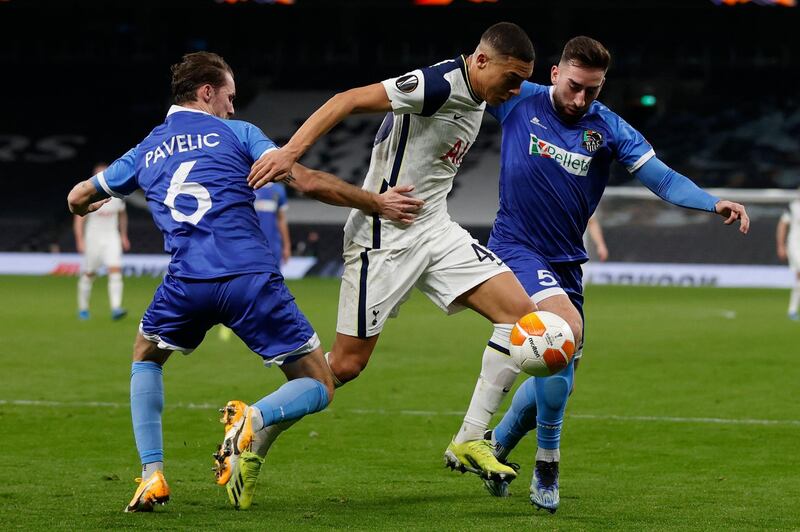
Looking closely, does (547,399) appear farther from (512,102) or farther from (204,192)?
(204,192)

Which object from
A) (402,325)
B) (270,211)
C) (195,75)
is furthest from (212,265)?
(402,325)

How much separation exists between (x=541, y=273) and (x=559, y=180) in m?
0.51

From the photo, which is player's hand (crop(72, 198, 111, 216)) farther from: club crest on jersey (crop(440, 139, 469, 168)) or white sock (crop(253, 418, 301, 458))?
club crest on jersey (crop(440, 139, 469, 168))

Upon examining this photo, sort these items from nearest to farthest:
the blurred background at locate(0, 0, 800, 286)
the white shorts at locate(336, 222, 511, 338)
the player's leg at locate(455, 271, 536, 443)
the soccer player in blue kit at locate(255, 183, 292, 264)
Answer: the player's leg at locate(455, 271, 536, 443) → the white shorts at locate(336, 222, 511, 338) → the soccer player in blue kit at locate(255, 183, 292, 264) → the blurred background at locate(0, 0, 800, 286)

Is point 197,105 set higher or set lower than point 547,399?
higher

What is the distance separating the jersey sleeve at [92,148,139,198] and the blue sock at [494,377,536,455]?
221 centimetres

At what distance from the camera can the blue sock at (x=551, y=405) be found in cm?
623

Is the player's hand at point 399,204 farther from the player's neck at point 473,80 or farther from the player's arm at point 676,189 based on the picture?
the player's arm at point 676,189

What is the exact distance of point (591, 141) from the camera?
6.60 meters

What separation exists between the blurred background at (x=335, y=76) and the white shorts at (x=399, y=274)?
2391cm

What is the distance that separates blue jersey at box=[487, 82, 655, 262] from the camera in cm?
661

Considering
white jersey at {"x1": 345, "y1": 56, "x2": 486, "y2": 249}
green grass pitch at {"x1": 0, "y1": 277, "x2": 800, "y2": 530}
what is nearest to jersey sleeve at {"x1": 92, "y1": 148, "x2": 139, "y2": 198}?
white jersey at {"x1": 345, "y1": 56, "x2": 486, "y2": 249}

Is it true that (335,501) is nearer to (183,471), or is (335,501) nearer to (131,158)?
(183,471)

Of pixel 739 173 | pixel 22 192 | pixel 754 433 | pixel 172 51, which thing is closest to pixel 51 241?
pixel 22 192
